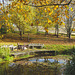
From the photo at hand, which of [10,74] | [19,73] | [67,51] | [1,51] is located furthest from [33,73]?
[67,51]

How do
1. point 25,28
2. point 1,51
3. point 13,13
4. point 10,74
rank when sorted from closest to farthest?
point 10,74
point 1,51
point 13,13
point 25,28

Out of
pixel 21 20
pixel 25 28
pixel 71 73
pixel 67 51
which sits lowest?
pixel 67 51

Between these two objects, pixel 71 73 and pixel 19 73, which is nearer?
pixel 71 73

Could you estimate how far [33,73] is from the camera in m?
8.76

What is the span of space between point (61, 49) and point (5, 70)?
11.0m

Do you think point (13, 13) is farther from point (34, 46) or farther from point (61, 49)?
point (61, 49)

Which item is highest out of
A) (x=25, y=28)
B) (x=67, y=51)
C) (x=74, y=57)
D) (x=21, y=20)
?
(x=21, y=20)

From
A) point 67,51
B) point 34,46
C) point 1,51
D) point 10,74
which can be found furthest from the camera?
point 34,46

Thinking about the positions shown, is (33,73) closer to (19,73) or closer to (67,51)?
(19,73)

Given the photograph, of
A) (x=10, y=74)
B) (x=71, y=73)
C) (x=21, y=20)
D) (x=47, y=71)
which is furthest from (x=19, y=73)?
(x=21, y=20)

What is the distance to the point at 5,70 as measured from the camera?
9.48 metres

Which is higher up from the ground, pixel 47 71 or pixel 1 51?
pixel 1 51

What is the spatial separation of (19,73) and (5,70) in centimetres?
140

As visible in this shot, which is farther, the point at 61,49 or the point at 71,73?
the point at 61,49
